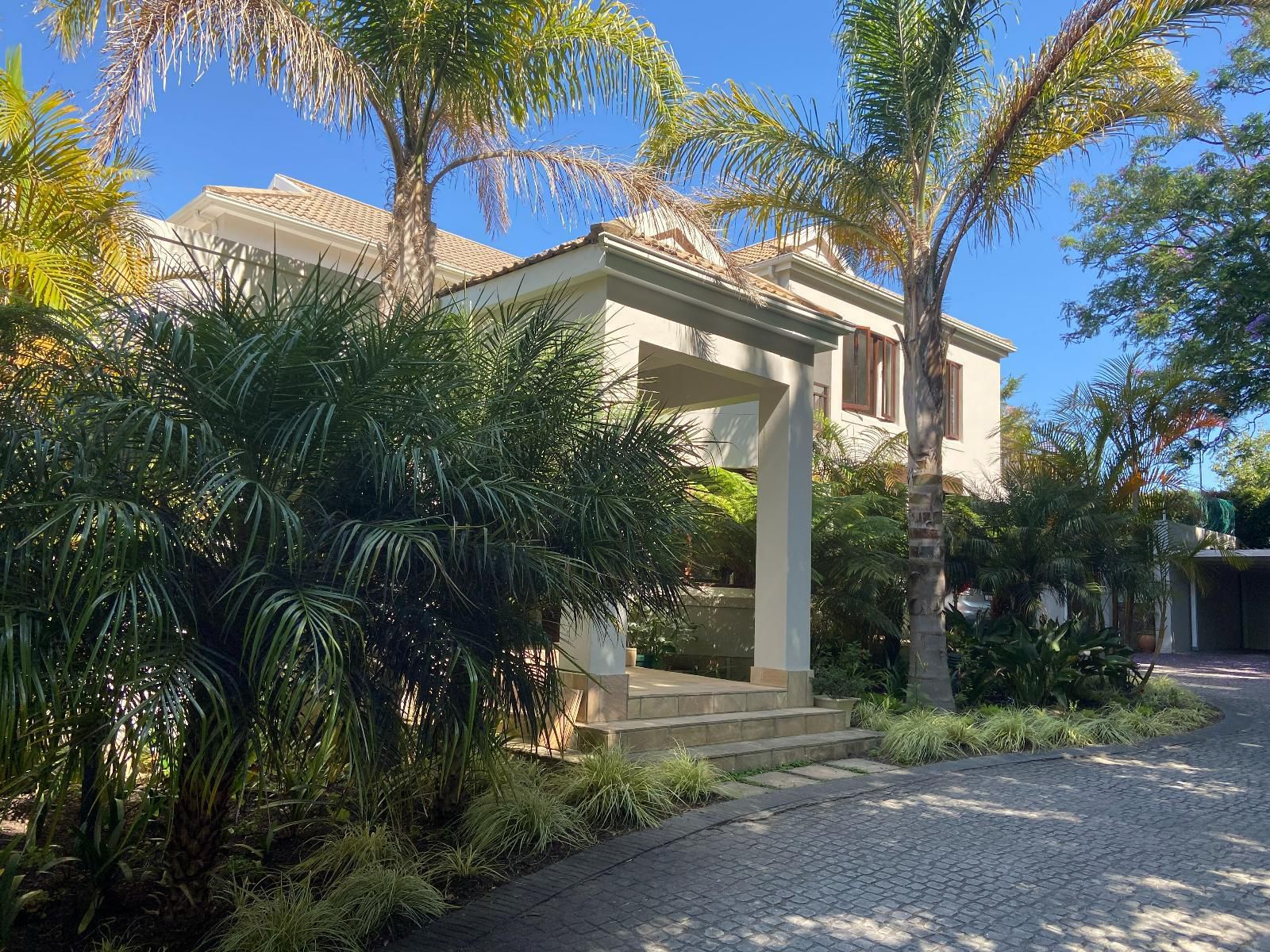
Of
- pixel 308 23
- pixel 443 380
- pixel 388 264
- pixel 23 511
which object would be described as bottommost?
pixel 23 511

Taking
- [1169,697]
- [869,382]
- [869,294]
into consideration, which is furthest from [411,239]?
[869,294]

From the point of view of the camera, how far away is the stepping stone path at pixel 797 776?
7.25 m

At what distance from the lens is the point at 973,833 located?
6391 mm

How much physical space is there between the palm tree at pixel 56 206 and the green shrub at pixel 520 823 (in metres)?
4.03

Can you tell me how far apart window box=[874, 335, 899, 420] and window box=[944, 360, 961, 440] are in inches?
78.1

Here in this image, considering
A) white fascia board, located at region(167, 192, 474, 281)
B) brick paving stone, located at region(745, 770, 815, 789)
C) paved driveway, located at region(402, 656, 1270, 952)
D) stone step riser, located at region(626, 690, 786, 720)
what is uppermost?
white fascia board, located at region(167, 192, 474, 281)

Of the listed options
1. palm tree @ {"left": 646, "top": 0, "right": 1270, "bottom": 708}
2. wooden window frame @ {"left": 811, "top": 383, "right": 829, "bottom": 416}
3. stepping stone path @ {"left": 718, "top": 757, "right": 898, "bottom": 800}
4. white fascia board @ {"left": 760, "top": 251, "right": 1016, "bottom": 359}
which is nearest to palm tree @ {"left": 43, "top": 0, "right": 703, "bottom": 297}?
palm tree @ {"left": 646, "top": 0, "right": 1270, "bottom": 708}

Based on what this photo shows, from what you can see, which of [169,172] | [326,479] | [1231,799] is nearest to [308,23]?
[169,172]

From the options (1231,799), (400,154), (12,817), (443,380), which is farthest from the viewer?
(400,154)

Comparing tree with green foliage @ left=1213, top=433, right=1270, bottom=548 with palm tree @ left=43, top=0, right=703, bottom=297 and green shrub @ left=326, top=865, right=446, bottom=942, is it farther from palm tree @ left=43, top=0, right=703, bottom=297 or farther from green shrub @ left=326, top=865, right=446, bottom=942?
green shrub @ left=326, top=865, right=446, bottom=942

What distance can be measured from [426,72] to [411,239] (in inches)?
54.1

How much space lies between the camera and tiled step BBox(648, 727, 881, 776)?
307 inches

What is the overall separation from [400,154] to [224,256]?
2.14m

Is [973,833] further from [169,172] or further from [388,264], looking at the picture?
[169,172]
